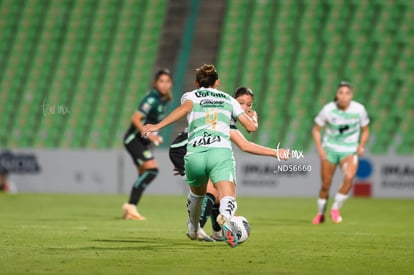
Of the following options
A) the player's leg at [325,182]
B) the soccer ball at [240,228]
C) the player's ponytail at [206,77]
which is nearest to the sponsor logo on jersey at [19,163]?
the player's leg at [325,182]

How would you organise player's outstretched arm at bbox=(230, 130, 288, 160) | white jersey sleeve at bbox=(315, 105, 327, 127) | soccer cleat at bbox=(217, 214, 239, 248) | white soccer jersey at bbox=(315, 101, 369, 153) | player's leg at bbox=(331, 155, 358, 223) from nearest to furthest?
soccer cleat at bbox=(217, 214, 239, 248) → player's outstretched arm at bbox=(230, 130, 288, 160) → player's leg at bbox=(331, 155, 358, 223) → white soccer jersey at bbox=(315, 101, 369, 153) → white jersey sleeve at bbox=(315, 105, 327, 127)

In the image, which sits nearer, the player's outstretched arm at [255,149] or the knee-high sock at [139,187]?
the player's outstretched arm at [255,149]

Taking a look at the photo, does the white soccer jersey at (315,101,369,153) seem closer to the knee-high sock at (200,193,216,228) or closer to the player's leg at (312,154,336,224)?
the player's leg at (312,154,336,224)

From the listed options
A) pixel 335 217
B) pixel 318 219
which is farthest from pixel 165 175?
pixel 318 219

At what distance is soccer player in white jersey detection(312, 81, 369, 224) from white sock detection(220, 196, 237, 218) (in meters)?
5.69

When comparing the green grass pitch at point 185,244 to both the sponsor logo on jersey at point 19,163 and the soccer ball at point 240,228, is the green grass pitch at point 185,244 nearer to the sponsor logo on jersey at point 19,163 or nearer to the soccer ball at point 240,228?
the soccer ball at point 240,228

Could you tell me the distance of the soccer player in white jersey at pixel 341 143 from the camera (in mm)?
14758

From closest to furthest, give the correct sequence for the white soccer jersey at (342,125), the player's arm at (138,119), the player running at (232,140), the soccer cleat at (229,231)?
the soccer cleat at (229,231), the player running at (232,140), the player's arm at (138,119), the white soccer jersey at (342,125)

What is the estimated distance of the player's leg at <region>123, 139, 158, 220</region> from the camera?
48.0 feet

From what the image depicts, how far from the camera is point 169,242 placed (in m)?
10.5

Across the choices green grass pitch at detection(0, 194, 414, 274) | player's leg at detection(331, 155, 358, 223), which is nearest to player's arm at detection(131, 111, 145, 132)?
green grass pitch at detection(0, 194, 414, 274)

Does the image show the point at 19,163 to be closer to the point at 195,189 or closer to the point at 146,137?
the point at 146,137

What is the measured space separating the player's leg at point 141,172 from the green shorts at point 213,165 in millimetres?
5123

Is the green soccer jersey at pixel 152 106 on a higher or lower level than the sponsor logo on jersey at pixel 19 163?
higher
